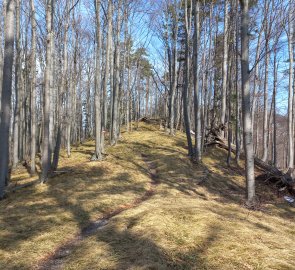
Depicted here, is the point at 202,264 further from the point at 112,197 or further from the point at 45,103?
the point at 45,103

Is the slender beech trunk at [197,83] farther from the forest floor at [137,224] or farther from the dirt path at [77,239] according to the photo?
the dirt path at [77,239]

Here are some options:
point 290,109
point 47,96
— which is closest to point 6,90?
point 47,96

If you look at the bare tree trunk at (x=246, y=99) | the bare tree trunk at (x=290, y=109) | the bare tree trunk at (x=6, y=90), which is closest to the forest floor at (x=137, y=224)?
the bare tree trunk at (x=246, y=99)

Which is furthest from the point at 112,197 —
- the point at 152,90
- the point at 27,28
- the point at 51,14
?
the point at 152,90

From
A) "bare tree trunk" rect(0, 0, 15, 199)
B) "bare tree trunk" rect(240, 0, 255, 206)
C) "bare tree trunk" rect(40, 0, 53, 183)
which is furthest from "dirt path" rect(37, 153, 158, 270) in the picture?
"bare tree trunk" rect(0, 0, 15, 199)

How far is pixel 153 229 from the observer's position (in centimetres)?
638

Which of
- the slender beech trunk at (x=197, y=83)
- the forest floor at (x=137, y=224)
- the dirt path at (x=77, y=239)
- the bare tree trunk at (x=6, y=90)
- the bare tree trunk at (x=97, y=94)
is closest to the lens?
the forest floor at (x=137, y=224)

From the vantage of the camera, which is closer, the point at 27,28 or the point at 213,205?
the point at 213,205

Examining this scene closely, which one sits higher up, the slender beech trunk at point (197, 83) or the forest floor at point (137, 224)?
the slender beech trunk at point (197, 83)

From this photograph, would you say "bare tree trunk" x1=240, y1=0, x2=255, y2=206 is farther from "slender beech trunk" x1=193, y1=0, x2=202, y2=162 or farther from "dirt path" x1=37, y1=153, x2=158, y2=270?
"slender beech trunk" x1=193, y1=0, x2=202, y2=162

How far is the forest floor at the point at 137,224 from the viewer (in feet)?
16.8

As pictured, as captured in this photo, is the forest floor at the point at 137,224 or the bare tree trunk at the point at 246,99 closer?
the forest floor at the point at 137,224

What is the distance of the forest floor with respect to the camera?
511 centimetres

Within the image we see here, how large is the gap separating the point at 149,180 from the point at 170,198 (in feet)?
9.46
